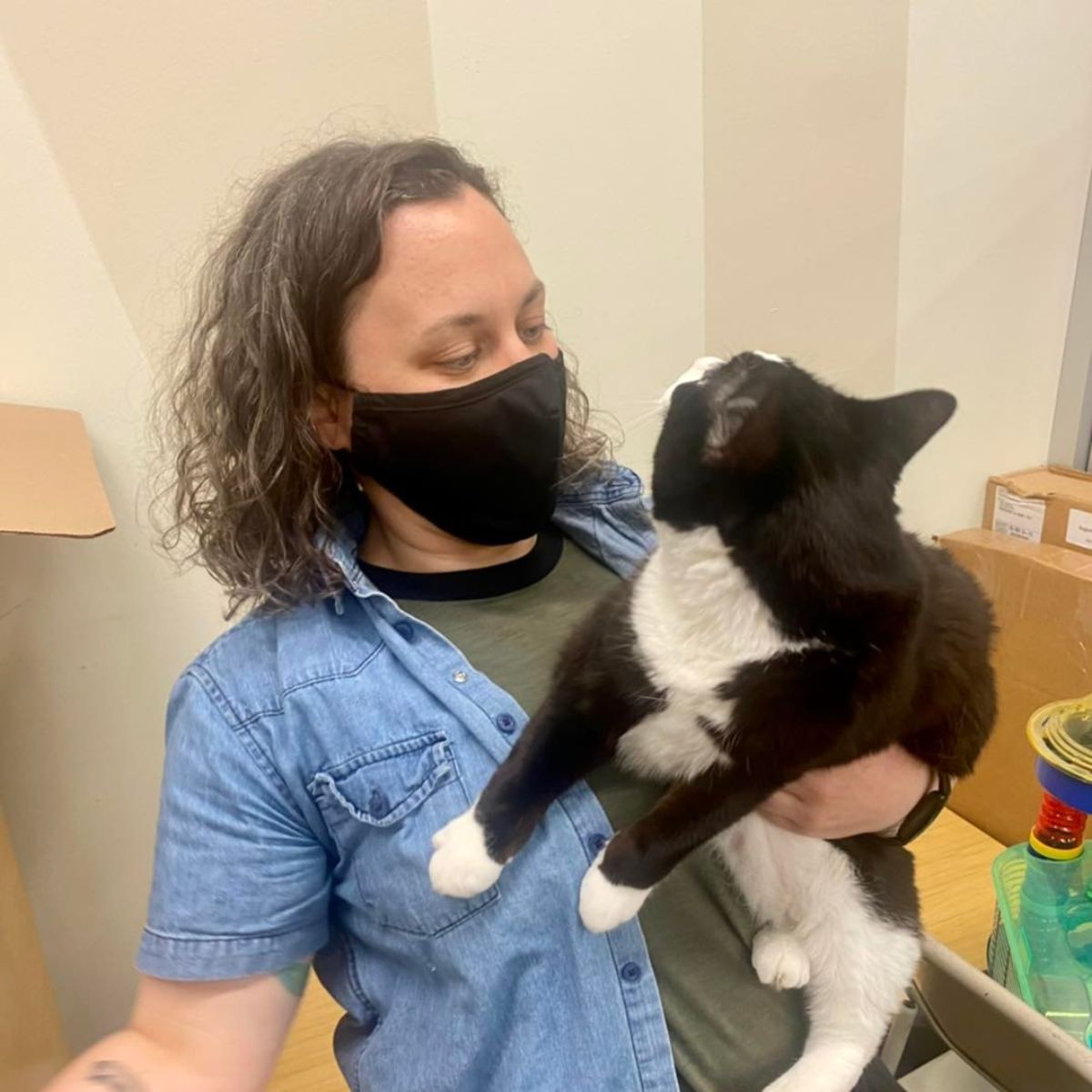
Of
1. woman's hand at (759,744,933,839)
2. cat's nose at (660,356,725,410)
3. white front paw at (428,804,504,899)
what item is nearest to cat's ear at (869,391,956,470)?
cat's nose at (660,356,725,410)

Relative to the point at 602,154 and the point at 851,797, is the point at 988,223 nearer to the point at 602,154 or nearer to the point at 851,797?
the point at 602,154

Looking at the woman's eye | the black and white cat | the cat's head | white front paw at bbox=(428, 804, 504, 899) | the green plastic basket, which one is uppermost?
the woman's eye

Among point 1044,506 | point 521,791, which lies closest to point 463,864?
point 521,791

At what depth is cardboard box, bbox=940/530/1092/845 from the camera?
1.73 metres

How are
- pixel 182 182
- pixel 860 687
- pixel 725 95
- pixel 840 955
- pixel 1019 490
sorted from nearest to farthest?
pixel 860 687 < pixel 840 955 < pixel 182 182 < pixel 725 95 < pixel 1019 490

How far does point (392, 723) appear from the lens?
874 mm

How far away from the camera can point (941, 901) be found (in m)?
1.65

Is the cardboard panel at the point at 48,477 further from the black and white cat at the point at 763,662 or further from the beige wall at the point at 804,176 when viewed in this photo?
the beige wall at the point at 804,176

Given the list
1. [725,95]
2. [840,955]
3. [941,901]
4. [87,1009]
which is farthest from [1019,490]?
[87,1009]

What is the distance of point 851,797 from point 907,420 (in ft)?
1.22

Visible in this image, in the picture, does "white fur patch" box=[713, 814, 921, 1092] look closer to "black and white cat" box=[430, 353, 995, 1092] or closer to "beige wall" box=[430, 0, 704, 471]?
"black and white cat" box=[430, 353, 995, 1092]

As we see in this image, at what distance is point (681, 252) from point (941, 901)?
1351 millimetres

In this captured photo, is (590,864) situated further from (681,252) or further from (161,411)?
(681,252)

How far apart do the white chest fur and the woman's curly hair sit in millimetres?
358
